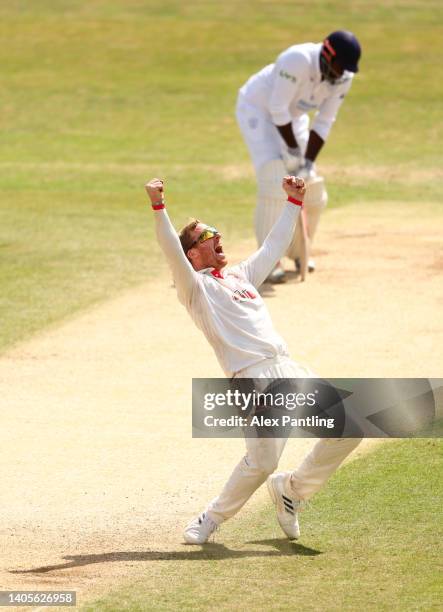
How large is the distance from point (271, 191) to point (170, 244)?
706 centimetres

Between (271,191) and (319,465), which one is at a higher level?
(271,191)

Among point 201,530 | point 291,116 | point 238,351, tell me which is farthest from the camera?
point 291,116

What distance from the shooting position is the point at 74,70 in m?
28.8

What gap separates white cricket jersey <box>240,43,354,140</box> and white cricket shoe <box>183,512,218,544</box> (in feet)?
23.8

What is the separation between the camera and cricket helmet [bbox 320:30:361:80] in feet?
43.7

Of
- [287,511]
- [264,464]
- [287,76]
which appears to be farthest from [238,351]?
[287,76]

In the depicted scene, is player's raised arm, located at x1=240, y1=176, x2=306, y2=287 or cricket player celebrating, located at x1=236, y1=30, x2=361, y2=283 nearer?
player's raised arm, located at x1=240, y1=176, x2=306, y2=287

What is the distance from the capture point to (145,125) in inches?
969

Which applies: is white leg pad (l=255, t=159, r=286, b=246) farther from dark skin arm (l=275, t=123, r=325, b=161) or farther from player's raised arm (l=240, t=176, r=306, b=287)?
player's raised arm (l=240, t=176, r=306, b=287)

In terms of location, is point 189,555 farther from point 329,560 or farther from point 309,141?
point 309,141

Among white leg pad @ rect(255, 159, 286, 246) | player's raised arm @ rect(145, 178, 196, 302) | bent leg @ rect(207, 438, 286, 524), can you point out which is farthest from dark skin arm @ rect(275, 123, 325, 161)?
bent leg @ rect(207, 438, 286, 524)

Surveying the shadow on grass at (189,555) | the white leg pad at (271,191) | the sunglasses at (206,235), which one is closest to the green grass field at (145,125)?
the white leg pad at (271,191)

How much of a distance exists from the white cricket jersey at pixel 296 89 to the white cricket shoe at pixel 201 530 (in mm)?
7246

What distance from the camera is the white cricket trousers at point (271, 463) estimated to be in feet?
23.2
